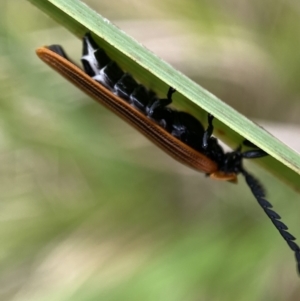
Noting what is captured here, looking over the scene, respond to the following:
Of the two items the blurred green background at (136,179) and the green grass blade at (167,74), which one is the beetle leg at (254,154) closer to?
the green grass blade at (167,74)

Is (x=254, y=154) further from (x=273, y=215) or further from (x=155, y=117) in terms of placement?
(x=155, y=117)

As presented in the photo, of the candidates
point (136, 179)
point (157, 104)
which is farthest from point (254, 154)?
point (136, 179)

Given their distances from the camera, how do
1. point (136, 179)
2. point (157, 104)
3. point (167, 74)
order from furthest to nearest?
point (136, 179) → point (157, 104) → point (167, 74)

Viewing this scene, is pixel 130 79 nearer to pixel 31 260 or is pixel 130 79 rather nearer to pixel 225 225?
pixel 225 225

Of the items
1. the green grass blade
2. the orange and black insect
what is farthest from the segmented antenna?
the green grass blade

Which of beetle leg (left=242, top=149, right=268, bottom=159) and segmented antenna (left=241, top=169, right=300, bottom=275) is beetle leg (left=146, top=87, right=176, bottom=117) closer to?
beetle leg (left=242, top=149, right=268, bottom=159)

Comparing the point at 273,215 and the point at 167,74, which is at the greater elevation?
the point at 167,74
